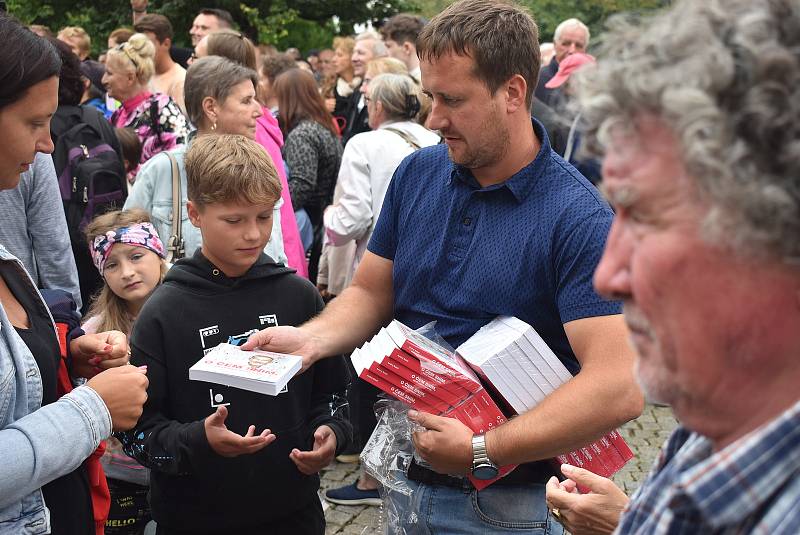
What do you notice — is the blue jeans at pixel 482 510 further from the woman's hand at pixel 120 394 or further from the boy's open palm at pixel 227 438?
the woman's hand at pixel 120 394

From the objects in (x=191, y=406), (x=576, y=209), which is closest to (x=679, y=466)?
(x=576, y=209)

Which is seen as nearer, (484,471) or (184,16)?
(484,471)

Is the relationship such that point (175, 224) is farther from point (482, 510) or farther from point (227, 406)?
point (482, 510)

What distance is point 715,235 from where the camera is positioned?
39.8 inches

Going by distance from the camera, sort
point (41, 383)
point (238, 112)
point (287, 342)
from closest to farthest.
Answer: point (41, 383) < point (287, 342) < point (238, 112)

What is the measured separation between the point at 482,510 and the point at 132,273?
2.15 m

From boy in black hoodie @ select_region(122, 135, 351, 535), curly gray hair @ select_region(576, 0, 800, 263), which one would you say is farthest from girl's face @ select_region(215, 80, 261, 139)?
curly gray hair @ select_region(576, 0, 800, 263)

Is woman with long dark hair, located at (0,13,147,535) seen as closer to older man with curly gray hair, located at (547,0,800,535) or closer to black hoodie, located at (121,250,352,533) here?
black hoodie, located at (121,250,352,533)

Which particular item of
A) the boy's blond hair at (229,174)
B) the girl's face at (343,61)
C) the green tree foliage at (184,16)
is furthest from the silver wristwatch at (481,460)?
the green tree foliage at (184,16)

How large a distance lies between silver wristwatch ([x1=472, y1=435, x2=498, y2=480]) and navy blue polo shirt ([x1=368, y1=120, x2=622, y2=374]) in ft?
1.04

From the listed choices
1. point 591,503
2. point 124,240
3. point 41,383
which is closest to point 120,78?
point 124,240

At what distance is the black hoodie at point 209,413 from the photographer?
279cm

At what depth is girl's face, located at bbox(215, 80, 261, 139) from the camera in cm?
472

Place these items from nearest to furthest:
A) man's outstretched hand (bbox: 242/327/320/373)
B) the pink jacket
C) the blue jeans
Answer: the blue jeans → man's outstretched hand (bbox: 242/327/320/373) → the pink jacket
